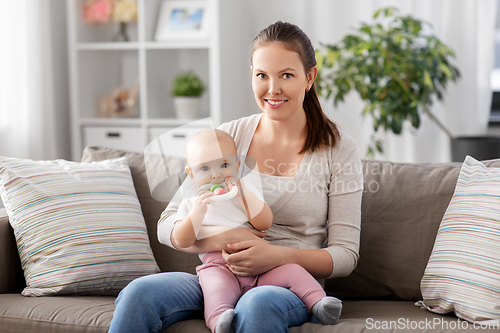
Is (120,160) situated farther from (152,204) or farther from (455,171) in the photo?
(455,171)

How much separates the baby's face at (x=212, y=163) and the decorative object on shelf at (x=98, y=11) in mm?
2169

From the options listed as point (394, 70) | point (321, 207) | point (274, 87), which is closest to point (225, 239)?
point (321, 207)

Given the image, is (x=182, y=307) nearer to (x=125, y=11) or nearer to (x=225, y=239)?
(x=225, y=239)

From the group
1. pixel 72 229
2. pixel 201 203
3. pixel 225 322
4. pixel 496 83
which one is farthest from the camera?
pixel 496 83


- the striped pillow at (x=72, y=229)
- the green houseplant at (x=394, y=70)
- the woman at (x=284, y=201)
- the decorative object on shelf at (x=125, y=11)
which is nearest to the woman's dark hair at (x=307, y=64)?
the woman at (x=284, y=201)

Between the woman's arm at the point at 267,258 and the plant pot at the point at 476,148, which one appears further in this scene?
the plant pot at the point at 476,148

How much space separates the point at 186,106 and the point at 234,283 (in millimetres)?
2034

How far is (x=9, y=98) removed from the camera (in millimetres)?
2770

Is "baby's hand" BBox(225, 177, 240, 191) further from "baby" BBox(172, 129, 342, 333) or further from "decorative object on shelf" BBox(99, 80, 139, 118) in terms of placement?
"decorative object on shelf" BBox(99, 80, 139, 118)

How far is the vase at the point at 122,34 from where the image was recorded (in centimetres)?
329

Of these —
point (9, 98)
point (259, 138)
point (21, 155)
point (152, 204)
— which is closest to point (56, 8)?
point (9, 98)

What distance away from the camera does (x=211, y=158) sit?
1.27 m

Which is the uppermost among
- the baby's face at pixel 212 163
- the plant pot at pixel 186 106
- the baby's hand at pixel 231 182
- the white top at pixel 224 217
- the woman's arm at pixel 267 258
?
the plant pot at pixel 186 106

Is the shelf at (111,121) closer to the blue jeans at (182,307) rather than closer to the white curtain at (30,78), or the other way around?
the white curtain at (30,78)
